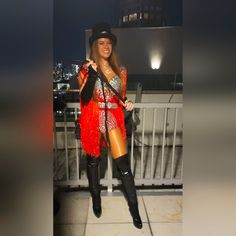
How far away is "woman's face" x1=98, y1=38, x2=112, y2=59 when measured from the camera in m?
0.71

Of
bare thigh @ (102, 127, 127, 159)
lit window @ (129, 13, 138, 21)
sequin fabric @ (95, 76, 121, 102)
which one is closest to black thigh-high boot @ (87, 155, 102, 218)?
bare thigh @ (102, 127, 127, 159)

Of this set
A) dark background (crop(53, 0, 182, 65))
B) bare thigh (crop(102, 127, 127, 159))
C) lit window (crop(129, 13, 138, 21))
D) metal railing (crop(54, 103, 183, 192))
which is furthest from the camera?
metal railing (crop(54, 103, 183, 192))

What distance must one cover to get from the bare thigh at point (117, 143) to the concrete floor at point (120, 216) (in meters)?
0.15

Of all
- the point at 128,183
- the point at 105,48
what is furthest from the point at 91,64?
the point at 128,183

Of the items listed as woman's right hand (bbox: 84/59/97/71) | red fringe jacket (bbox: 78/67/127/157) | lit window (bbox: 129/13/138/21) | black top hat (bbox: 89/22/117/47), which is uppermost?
lit window (bbox: 129/13/138/21)

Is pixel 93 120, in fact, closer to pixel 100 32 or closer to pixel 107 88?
pixel 107 88

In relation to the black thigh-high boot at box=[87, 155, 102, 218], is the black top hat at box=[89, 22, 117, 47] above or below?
above

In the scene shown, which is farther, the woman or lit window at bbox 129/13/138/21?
the woman

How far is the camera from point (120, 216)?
0.78 meters

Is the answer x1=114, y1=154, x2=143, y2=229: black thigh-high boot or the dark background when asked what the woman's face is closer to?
the dark background

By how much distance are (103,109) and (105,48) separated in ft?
0.58

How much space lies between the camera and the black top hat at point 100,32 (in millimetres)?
605

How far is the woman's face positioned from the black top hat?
0.02 m
